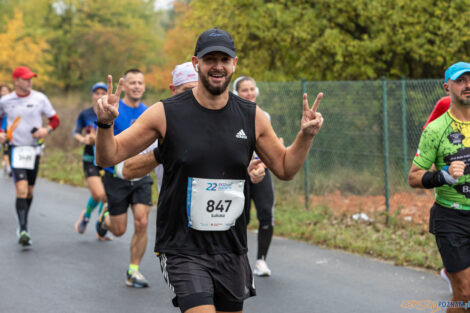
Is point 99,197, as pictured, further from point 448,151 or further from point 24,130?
point 448,151

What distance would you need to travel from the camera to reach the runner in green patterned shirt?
4875 mm

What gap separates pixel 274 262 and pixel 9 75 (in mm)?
33025

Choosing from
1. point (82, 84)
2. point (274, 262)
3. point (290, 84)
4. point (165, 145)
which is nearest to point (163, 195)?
point (165, 145)

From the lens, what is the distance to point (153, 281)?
757 centimetres

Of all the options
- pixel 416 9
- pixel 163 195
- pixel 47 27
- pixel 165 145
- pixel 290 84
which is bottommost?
pixel 163 195

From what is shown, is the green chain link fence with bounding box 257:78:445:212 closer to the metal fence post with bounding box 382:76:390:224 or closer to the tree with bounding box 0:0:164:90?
the metal fence post with bounding box 382:76:390:224

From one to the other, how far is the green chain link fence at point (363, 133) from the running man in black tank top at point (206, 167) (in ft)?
→ 22.1

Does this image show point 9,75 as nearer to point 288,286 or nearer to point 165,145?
point 288,286

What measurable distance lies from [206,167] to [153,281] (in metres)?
3.91

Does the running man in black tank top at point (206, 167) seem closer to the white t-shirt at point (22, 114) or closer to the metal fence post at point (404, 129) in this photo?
the white t-shirt at point (22, 114)

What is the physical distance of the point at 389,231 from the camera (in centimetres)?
968

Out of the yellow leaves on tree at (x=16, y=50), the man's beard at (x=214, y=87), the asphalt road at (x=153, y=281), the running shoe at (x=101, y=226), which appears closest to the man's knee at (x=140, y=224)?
the asphalt road at (x=153, y=281)

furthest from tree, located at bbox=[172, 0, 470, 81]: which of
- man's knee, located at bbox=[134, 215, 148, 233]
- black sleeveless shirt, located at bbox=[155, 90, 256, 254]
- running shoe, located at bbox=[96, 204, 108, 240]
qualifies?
black sleeveless shirt, located at bbox=[155, 90, 256, 254]

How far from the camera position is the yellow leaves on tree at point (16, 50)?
123ft
